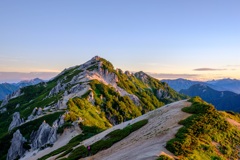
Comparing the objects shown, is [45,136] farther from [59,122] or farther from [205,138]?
[205,138]

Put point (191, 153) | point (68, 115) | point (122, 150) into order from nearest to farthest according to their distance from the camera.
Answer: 1. point (191, 153)
2. point (122, 150)
3. point (68, 115)

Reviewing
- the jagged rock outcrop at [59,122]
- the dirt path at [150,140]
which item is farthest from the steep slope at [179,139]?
the jagged rock outcrop at [59,122]

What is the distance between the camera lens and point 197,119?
37062 mm

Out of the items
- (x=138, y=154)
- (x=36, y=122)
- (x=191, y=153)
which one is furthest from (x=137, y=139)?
(x=36, y=122)

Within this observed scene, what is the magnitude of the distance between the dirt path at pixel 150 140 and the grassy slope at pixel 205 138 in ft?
4.38

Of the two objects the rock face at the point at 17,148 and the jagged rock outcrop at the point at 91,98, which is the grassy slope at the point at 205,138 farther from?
the jagged rock outcrop at the point at 91,98

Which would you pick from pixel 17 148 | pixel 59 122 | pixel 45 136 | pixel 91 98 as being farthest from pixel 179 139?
pixel 91 98

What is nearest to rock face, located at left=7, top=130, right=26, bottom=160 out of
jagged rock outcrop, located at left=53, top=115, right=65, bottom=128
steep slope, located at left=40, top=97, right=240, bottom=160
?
jagged rock outcrop, located at left=53, top=115, right=65, bottom=128

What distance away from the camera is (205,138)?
108ft

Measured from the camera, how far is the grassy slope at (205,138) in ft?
96.3

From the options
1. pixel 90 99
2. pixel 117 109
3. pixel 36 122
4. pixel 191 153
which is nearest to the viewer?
pixel 191 153

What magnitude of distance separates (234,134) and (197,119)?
520cm

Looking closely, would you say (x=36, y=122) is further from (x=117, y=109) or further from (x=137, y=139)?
(x=137, y=139)

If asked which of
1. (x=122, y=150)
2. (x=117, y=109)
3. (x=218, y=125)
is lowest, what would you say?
(x=117, y=109)
